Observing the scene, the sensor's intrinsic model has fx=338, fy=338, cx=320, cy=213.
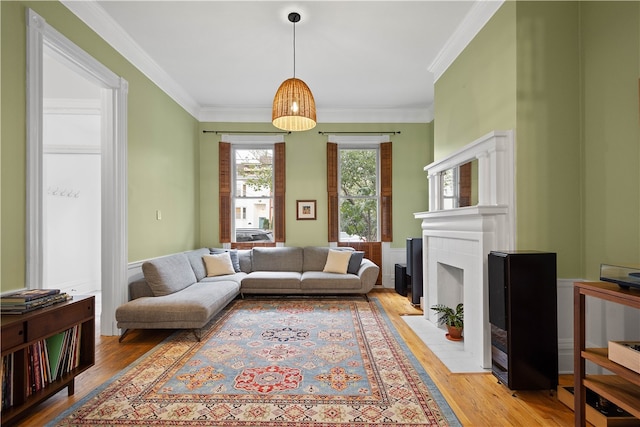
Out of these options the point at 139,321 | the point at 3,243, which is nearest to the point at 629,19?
the point at 3,243

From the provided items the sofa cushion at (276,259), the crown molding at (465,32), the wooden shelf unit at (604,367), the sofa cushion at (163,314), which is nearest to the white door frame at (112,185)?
the sofa cushion at (163,314)

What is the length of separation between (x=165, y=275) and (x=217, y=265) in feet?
4.51

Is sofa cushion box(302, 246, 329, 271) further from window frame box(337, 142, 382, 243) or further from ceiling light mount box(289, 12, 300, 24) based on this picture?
ceiling light mount box(289, 12, 300, 24)

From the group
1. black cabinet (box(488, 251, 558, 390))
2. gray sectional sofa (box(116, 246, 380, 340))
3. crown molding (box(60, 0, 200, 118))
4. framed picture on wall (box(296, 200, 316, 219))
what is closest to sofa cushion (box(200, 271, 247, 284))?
gray sectional sofa (box(116, 246, 380, 340))

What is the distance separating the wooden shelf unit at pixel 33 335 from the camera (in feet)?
6.07

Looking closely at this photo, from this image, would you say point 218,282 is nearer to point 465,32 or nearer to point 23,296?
point 23,296

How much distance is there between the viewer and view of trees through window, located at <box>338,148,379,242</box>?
6148mm

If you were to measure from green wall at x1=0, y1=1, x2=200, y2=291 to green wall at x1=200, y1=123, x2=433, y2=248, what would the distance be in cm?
21

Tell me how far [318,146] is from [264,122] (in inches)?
41.7

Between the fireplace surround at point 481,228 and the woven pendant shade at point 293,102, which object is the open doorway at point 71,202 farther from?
the fireplace surround at point 481,228

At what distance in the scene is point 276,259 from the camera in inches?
224

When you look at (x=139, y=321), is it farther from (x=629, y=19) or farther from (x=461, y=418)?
(x=629, y=19)

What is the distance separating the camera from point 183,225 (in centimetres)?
532

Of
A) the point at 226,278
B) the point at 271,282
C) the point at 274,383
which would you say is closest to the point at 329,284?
the point at 271,282
